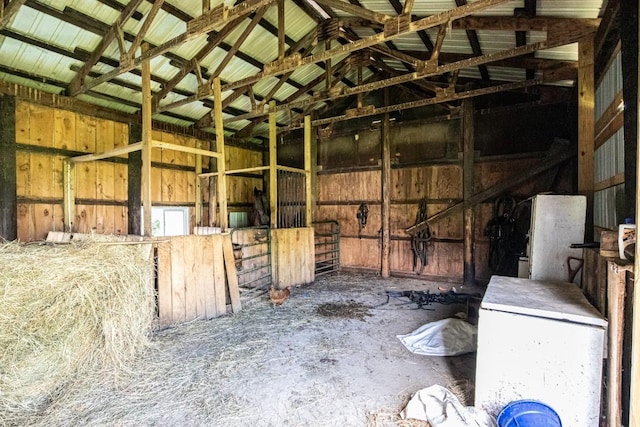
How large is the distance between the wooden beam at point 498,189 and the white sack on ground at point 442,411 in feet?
13.0

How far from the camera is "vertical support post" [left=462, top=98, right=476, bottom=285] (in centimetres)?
546

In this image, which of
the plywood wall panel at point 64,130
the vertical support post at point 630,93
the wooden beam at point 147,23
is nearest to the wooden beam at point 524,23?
the vertical support post at point 630,93

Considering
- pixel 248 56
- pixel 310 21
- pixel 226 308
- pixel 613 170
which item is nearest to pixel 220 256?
pixel 226 308

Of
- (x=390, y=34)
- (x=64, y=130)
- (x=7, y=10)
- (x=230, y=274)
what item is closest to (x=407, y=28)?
(x=390, y=34)

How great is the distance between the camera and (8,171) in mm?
4168

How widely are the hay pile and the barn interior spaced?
16 millimetres

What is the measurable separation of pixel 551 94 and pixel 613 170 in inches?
117

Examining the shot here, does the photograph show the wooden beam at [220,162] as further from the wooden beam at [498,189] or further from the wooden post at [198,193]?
the wooden beam at [498,189]

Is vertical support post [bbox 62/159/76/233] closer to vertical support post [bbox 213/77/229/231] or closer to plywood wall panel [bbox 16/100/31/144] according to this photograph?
plywood wall panel [bbox 16/100/31/144]

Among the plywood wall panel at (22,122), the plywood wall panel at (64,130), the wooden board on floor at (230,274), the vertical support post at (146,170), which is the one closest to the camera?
the vertical support post at (146,170)

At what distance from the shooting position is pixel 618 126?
2352mm

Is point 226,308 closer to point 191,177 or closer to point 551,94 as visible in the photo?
point 191,177

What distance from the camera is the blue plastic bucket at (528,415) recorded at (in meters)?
1.68

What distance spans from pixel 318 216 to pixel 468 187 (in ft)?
10.6
